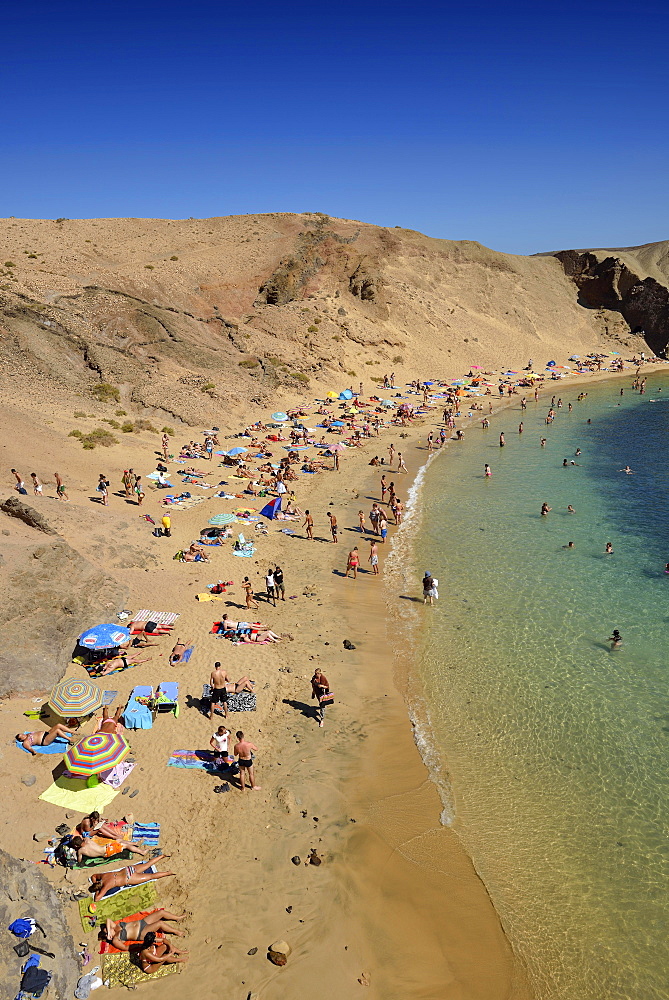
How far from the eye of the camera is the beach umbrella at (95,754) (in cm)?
957

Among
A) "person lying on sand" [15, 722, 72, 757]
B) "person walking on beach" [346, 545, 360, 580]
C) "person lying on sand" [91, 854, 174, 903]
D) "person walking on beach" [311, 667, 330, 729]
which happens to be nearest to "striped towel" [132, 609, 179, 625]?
"person lying on sand" [15, 722, 72, 757]

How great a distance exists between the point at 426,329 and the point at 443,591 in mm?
50654

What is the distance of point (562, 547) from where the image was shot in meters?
21.2

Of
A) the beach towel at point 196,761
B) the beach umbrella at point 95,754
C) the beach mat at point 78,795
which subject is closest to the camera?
the beach mat at point 78,795

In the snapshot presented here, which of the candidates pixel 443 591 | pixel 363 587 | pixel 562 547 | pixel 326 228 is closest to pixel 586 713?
pixel 443 591

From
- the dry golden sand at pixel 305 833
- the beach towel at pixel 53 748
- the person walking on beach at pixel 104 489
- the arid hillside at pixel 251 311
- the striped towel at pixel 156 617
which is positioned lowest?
the dry golden sand at pixel 305 833

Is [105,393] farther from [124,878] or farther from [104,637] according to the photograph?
[124,878]

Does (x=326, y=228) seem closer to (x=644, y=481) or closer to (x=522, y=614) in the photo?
(x=644, y=481)

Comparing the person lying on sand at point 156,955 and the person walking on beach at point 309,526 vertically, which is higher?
the person walking on beach at point 309,526

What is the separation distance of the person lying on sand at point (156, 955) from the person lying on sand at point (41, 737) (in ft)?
13.3

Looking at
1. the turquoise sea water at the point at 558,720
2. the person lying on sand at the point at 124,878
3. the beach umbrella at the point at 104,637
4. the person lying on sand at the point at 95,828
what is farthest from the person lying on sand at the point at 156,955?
the beach umbrella at the point at 104,637

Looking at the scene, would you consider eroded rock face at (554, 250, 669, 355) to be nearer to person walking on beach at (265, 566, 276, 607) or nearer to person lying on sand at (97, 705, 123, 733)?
person walking on beach at (265, 566, 276, 607)

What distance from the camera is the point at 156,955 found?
729cm

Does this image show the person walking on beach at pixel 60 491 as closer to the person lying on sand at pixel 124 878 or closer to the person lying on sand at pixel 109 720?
the person lying on sand at pixel 109 720
